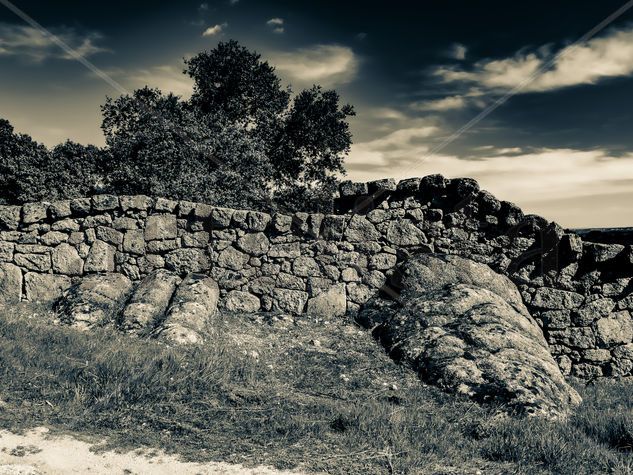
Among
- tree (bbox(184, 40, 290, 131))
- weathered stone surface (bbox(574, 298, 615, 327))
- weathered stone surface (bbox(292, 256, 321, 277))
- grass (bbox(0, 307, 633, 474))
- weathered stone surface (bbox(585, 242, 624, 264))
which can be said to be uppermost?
tree (bbox(184, 40, 290, 131))

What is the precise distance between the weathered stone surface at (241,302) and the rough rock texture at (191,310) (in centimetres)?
22

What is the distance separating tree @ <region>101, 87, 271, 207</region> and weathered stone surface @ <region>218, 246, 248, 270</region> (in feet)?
24.3

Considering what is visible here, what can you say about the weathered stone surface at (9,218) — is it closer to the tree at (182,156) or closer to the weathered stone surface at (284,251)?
the weathered stone surface at (284,251)

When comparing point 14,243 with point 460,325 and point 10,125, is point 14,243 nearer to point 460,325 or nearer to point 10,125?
point 460,325

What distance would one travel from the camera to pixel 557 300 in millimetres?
8703

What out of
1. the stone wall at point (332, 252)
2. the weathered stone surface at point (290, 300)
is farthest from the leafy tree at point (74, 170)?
the weathered stone surface at point (290, 300)

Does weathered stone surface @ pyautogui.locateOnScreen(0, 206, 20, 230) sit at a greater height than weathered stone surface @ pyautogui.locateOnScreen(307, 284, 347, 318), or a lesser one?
greater

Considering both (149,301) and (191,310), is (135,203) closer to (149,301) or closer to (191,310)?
(149,301)

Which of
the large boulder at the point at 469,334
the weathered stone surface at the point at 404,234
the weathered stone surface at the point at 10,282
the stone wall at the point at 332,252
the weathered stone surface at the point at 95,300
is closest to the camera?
the large boulder at the point at 469,334

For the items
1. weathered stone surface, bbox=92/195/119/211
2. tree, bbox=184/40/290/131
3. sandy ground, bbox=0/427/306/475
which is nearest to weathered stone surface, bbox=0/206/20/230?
weathered stone surface, bbox=92/195/119/211

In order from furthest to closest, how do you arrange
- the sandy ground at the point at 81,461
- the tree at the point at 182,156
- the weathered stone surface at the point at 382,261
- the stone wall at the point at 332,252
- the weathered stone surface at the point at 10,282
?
the tree at the point at 182,156, the weathered stone surface at the point at 382,261, the stone wall at the point at 332,252, the weathered stone surface at the point at 10,282, the sandy ground at the point at 81,461

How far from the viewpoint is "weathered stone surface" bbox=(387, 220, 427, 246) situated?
9.01m

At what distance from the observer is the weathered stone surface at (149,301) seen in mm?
7598

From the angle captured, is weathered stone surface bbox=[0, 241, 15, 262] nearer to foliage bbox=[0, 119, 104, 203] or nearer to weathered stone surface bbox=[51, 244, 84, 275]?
weathered stone surface bbox=[51, 244, 84, 275]
